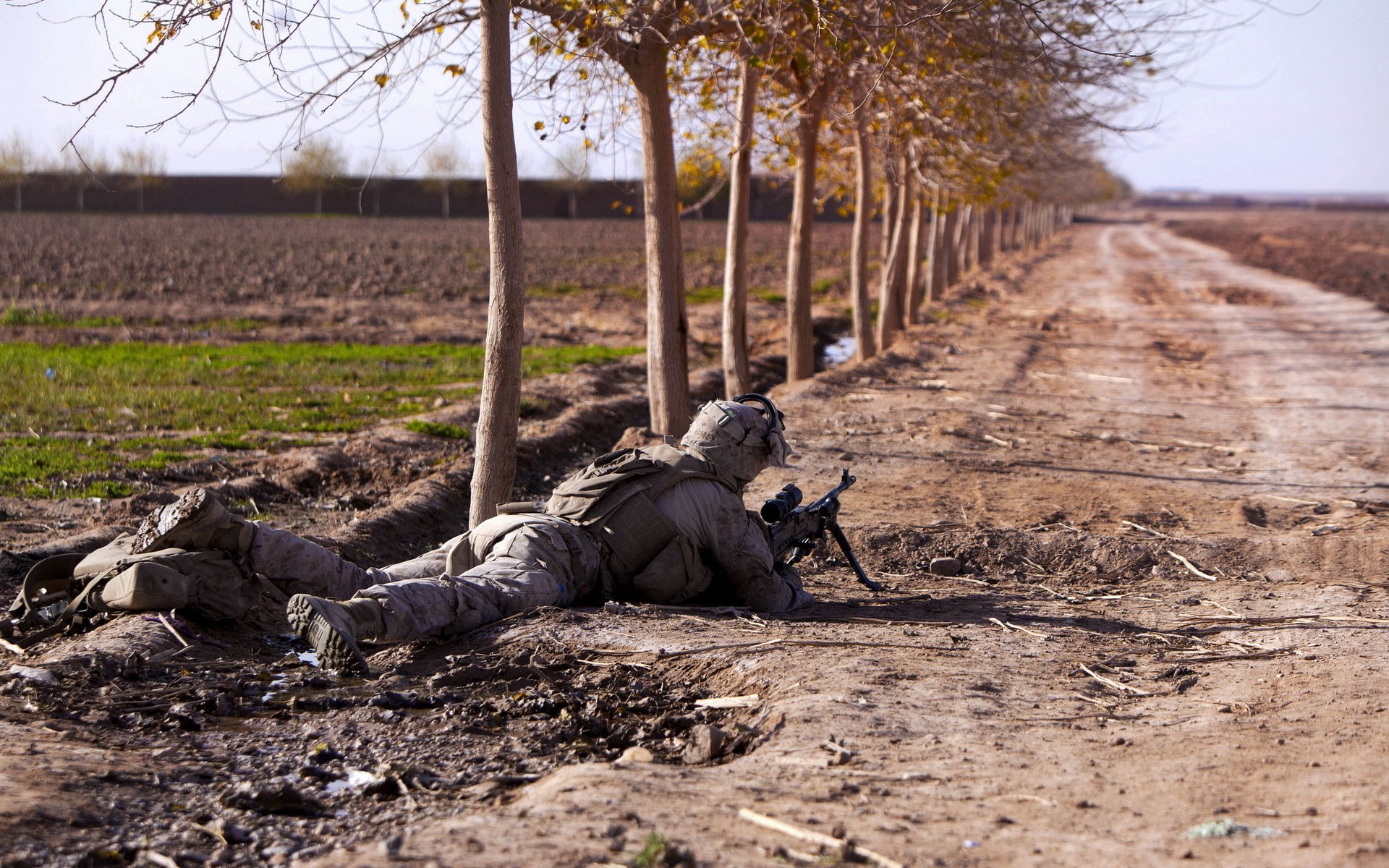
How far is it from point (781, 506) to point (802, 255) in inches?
344

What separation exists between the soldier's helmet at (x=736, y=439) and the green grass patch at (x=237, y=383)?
6477 mm

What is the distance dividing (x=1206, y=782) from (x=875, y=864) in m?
1.24

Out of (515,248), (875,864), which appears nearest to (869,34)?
(515,248)

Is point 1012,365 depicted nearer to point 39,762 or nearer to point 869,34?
point 869,34

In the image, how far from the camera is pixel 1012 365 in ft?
52.3

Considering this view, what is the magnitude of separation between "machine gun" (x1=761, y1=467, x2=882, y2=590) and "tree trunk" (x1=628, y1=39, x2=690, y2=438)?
3415 mm

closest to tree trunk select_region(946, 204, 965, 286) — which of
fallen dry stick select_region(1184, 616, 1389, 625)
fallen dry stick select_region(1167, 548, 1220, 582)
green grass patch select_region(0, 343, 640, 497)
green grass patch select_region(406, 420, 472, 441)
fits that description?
green grass patch select_region(0, 343, 640, 497)

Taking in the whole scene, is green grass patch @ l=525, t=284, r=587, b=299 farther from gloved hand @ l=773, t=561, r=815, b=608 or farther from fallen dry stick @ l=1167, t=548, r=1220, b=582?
gloved hand @ l=773, t=561, r=815, b=608

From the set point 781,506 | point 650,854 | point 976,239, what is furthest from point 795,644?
point 976,239

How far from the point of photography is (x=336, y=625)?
4387 millimetres

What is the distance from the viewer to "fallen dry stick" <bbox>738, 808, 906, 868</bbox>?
2938 millimetres

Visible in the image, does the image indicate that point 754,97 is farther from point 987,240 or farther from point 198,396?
point 987,240

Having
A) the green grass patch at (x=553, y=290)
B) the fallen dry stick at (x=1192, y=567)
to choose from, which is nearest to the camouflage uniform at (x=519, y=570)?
the fallen dry stick at (x=1192, y=567)

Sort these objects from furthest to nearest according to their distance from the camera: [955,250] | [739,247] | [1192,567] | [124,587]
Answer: [955,250], [739,247], [1192,567], [124,587]
